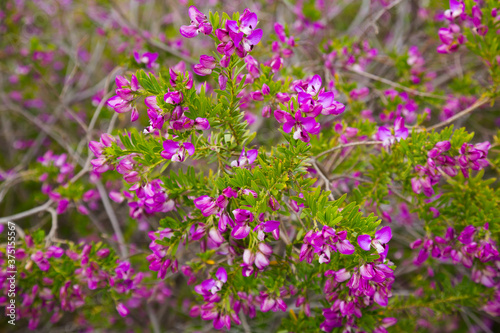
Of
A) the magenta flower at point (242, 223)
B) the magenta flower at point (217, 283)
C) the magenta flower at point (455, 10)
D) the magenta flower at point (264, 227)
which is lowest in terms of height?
the magenta flower at point (217, 283)

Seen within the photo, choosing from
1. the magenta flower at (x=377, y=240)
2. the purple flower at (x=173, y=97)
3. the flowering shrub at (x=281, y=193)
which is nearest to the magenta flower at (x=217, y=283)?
the flowering shrub at (x=281, y=193)

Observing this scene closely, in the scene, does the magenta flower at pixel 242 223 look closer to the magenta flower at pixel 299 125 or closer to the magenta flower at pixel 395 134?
the magenta flower at pixel 299 125

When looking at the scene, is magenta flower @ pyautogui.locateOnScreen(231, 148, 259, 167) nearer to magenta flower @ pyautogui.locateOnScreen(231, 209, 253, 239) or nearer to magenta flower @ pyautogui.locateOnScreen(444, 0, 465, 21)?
magenta flower @ pyautogui.locateOnScreen(231, 209, 253, 239)

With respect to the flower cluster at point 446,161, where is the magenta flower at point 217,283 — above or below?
below

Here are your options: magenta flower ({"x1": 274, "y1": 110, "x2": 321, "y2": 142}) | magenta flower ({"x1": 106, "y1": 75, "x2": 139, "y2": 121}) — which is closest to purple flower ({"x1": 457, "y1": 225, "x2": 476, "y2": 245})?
magenta flower ({"x1": 274, "y1": 110, "x2": 321, "y2": 142})

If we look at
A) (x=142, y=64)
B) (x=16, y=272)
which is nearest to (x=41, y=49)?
(x=142, y=64)

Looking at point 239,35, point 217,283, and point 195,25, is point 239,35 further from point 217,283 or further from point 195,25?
point 217,283
